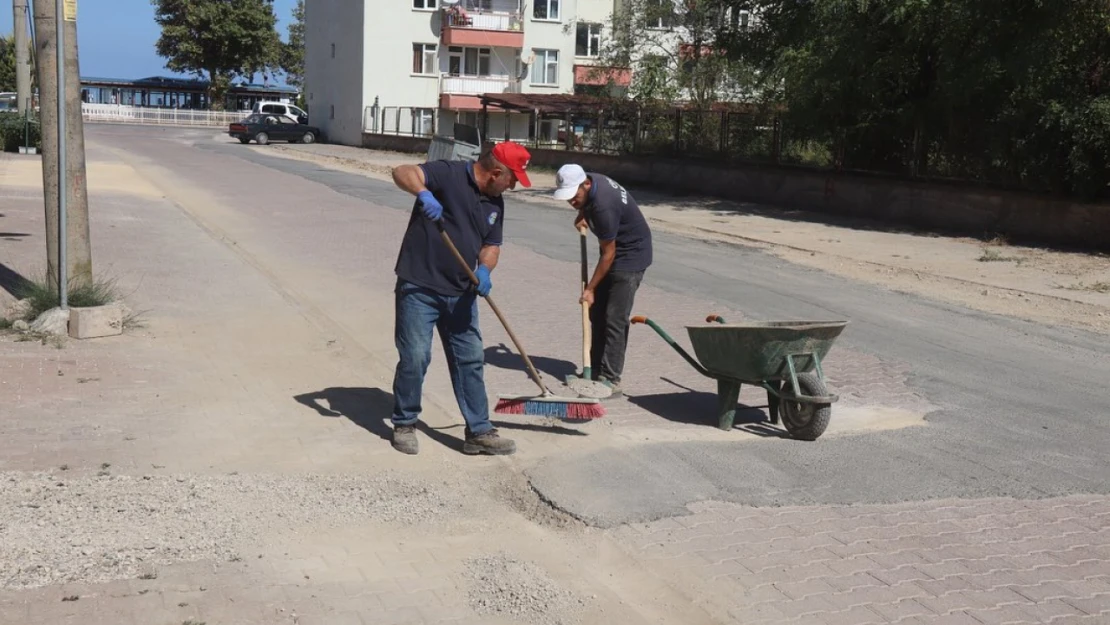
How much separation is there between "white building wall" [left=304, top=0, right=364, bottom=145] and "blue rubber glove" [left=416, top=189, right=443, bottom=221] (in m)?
49.2

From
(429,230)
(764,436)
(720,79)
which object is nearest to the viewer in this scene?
(429,230)

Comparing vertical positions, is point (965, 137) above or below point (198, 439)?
above

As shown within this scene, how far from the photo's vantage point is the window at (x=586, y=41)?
60.3 m

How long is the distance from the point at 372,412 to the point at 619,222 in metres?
2.07

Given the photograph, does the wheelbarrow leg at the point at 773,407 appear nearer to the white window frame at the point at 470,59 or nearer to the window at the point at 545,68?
the white window frame at the point at 470,59

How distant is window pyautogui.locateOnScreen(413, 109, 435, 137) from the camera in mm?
49438

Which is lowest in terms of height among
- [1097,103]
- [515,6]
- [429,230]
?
[429,230]

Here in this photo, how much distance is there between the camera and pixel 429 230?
5965 mm

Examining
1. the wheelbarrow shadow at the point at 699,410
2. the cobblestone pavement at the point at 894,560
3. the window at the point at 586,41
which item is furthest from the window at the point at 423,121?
the cobblestone pavement at the point at 894,560

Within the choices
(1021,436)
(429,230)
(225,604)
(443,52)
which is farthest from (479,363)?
(443,52)

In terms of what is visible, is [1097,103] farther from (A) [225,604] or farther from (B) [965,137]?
(A) [225,604]

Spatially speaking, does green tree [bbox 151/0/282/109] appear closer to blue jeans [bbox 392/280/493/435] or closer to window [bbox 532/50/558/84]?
window [bbox 532/50/558/84]

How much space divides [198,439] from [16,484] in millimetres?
1130

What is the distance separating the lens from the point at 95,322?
28.4 feet
